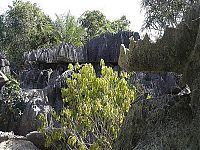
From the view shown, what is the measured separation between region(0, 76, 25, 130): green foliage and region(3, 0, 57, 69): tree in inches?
293

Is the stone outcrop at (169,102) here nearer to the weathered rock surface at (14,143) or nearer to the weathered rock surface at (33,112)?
the weathered rock surface at (14,143)

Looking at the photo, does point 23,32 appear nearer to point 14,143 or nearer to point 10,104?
point 10,104

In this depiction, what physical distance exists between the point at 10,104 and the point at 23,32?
8.73m

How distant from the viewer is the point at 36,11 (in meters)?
21.2

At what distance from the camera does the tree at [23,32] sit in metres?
20.3

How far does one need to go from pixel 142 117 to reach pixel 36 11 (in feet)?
57.9

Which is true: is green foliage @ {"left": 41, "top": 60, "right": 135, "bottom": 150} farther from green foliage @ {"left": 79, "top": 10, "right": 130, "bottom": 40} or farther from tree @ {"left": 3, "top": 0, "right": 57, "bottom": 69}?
green foliage @ {"left": 79, "top": 10, "right": 130, "bottom": 40}

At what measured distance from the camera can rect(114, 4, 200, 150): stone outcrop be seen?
3.70m

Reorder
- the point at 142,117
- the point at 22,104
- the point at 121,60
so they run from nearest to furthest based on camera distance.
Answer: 1. the point at 142,117
2. the point at 121,60
3. the point at 22,104

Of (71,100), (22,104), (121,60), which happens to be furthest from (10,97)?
(121,60)

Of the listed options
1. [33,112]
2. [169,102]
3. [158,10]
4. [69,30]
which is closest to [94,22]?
[69,30]

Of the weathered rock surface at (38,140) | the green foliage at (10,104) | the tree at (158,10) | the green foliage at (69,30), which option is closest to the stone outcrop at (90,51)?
the tree at (158,10)

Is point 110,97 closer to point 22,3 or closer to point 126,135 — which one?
point 126,135

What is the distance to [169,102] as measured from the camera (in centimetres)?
419
